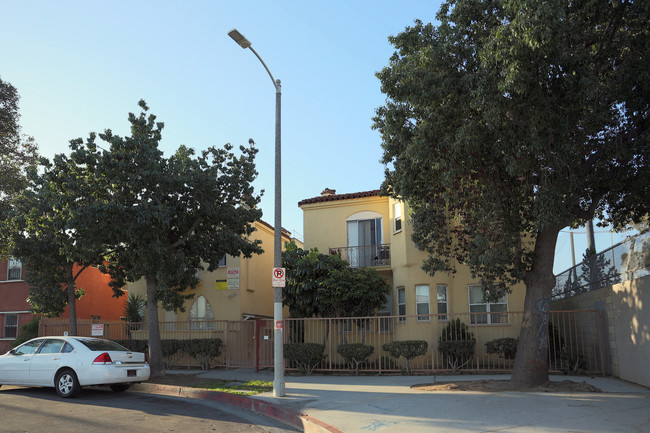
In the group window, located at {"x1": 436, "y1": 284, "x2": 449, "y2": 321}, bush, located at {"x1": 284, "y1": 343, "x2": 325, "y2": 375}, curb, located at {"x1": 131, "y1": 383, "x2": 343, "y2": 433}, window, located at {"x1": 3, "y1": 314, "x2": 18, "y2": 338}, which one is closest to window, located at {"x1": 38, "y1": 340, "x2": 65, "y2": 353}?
curb, located at {"x1": 131, "y1": 383, "x2": 343, "y2": 433}

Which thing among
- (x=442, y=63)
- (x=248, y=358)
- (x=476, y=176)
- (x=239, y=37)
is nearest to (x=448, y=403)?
(x=476, y=176)

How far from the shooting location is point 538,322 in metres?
11.4

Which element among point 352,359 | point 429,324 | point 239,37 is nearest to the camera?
point 239,37

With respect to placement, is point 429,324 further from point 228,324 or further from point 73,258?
point 73,258

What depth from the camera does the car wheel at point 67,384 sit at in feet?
39.0

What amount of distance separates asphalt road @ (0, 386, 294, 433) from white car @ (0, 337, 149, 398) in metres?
0.35

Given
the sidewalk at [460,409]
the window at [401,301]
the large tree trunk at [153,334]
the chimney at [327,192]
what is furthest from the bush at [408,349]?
the chimney at [327,192]

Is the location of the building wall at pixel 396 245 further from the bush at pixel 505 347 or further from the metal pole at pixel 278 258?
the metal pole at pixel 278 258

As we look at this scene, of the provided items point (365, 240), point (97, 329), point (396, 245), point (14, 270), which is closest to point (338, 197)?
Result: point (365, 240)

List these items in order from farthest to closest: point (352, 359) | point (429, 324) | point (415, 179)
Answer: point (429, 324) < point (352, 359) < point (415, 179)

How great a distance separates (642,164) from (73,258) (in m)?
16.3

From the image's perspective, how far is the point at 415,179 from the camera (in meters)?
12.6

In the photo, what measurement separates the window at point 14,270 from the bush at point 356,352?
18.0 metres

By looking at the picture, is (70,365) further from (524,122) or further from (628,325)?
(628,325)
